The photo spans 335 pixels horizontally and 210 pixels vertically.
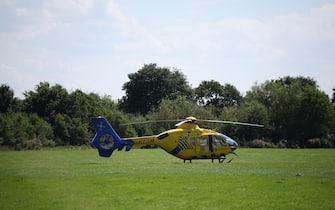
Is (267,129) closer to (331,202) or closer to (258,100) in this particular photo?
(258,100)

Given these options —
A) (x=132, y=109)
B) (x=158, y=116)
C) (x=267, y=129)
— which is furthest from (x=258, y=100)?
(x=132, y=109)

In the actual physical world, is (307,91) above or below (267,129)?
above

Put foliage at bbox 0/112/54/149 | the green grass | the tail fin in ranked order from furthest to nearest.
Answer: foliage at bbox 0/112/54/149 → the tail fin → the green grass

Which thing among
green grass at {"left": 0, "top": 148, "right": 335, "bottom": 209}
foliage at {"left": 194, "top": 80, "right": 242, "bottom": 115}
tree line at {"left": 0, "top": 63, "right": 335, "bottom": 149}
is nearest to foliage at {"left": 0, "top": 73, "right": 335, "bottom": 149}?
tree line at {"left": 0, "top": 63, "right": 335, "bottom": 149}

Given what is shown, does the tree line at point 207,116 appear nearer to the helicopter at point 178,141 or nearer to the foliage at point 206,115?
the foliage at point 206,115

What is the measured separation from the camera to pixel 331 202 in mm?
14516

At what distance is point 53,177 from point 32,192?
4386mm

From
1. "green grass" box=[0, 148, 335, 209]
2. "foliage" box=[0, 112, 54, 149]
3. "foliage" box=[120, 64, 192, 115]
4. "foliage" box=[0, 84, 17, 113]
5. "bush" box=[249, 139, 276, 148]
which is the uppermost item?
"foliage" box=[120, 64, 192, 115]

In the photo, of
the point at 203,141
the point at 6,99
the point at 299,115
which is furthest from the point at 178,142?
the point at 6,99

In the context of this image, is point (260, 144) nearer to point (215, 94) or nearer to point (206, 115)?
point (206, 115)

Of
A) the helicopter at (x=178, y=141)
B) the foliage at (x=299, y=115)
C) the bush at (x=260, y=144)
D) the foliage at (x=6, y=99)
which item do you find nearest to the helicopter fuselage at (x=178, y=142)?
the helicopter at (x=178, y=141)

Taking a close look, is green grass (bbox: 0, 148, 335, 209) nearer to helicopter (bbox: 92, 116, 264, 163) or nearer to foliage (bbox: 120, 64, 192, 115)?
helicopter (bbox: 92, 116, 264, 163)

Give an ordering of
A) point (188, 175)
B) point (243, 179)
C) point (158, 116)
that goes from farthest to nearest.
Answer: point (158, 116) < point (188, 175) < point (243, 179)

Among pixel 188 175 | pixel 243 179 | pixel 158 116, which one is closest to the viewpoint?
pixel 243 179
